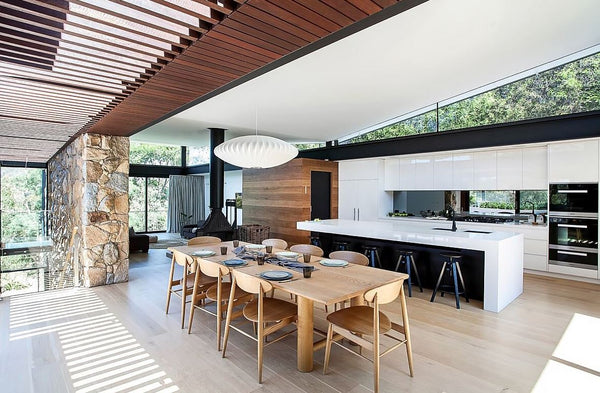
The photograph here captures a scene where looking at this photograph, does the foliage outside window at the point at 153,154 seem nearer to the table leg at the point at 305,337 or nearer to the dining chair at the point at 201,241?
the dining chair at the point at 201,241

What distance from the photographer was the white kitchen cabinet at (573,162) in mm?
4832

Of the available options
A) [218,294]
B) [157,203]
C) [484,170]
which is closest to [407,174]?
[484,170]

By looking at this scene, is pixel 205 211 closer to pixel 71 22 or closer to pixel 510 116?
pixel 510 116

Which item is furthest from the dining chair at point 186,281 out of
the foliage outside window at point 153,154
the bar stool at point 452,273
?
the foliage outside window at point 153,154

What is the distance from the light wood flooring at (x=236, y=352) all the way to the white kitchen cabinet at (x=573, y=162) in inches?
72.9

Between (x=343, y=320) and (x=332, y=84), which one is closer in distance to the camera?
(x=343, y=320)

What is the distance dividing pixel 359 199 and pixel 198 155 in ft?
22.4

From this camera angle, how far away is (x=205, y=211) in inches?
509

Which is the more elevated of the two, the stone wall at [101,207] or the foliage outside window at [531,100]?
the foliage outside window at [531,100]

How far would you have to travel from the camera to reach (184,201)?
12023mm

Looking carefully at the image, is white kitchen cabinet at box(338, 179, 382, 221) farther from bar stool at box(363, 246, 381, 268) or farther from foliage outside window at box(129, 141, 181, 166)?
foliage outside window at box(129, 141, 181, 166)

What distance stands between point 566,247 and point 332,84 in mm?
4389

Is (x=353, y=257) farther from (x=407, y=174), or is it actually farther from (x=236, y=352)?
(x=407, y=174)

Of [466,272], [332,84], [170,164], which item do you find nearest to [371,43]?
[332,84]
